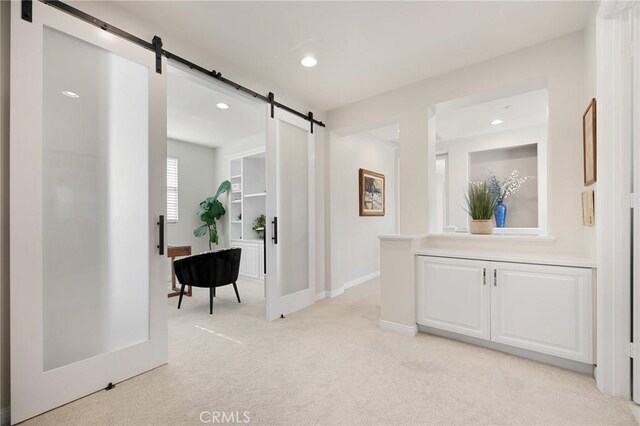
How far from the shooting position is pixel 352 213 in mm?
4895

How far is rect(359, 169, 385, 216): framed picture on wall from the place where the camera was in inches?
200

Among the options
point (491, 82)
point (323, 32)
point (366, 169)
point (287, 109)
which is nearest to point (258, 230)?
point (366, 169)

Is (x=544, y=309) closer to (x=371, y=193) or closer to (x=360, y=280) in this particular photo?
(x=360, y=280)

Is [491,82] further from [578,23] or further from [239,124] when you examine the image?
[239,124]

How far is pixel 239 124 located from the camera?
4.83m

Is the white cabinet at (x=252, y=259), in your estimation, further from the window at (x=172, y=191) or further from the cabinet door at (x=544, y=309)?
the cabinet door at (x=544, y=309)

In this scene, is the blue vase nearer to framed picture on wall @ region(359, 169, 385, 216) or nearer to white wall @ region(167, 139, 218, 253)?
framed picture on wall @ region(359, 169, 385, 216)

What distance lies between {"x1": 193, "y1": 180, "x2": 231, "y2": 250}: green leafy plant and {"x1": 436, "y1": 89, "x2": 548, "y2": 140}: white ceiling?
433 centimetres

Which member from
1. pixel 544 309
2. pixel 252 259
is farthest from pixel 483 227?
pixel 252 259

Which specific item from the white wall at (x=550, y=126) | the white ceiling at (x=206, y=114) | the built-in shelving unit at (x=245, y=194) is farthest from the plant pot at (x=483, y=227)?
the built-in shelving unit at (x=245, y=194)

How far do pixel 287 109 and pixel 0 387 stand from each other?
329 centimetres

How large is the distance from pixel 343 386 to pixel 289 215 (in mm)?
2086

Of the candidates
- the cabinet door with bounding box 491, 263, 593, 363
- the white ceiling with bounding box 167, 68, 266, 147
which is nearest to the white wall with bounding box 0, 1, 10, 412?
the white ceiling with bounding box 167, 68, 266, 147

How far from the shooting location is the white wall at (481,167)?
495 centimetres
